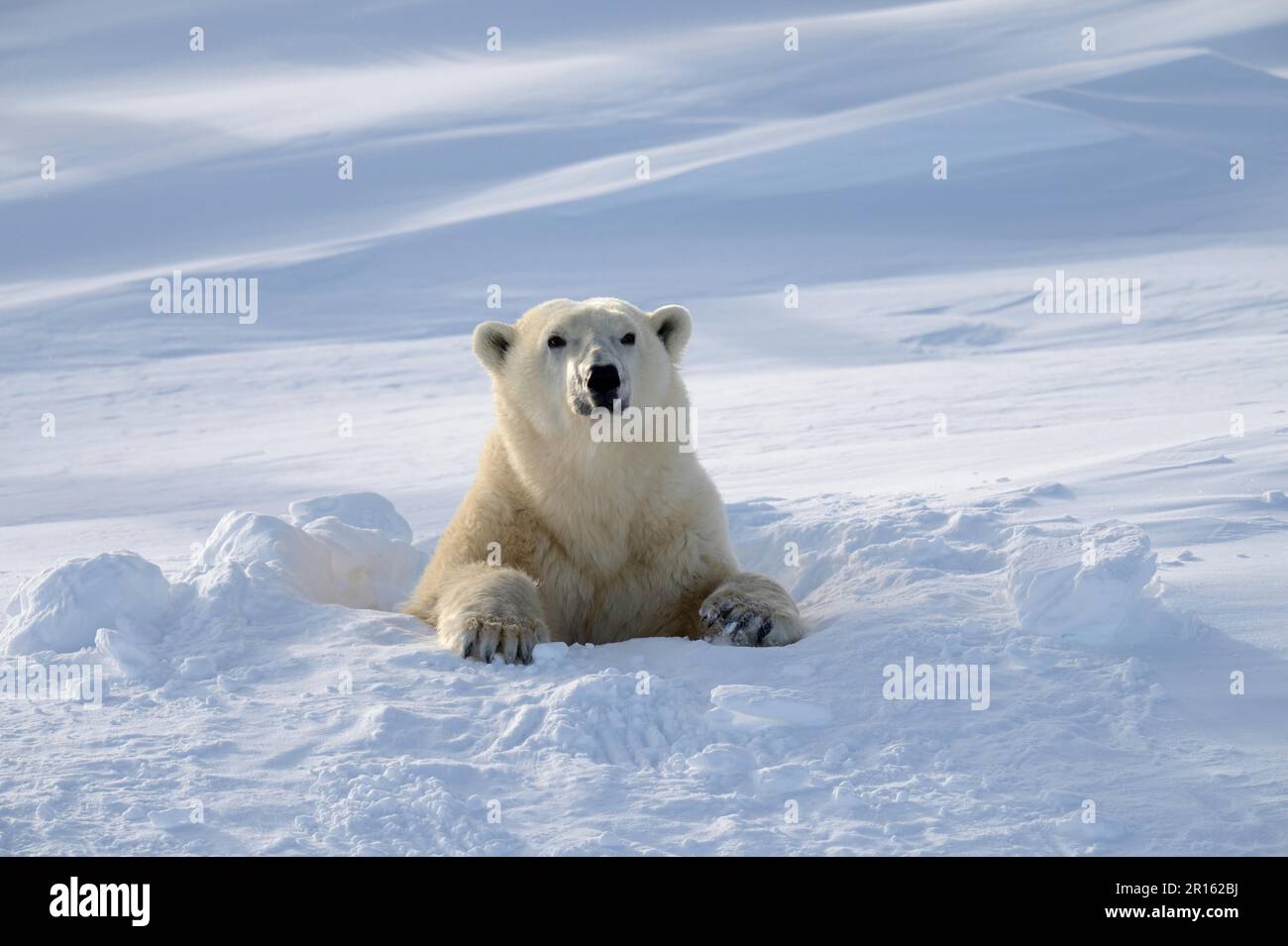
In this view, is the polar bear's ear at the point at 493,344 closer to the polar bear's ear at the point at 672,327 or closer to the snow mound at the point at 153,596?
the polar bear's ear at the point at 672,327

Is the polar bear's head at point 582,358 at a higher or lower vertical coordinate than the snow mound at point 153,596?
higher

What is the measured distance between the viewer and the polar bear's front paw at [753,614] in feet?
13.7

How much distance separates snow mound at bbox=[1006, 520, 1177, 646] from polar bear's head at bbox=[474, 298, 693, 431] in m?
1.36

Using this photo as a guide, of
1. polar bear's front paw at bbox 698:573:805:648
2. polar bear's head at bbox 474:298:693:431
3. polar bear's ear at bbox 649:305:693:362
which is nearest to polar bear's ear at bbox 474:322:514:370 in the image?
polar bear's head at bbox 474:298:693:431

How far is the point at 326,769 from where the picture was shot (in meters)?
3.20

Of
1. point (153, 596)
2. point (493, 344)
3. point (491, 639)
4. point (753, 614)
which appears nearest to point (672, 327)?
point (493, 344)

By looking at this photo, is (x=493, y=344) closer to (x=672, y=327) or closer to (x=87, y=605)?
(x=672, y=327)

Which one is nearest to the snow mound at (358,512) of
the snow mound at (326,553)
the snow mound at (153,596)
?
the snow mound at (326,553)

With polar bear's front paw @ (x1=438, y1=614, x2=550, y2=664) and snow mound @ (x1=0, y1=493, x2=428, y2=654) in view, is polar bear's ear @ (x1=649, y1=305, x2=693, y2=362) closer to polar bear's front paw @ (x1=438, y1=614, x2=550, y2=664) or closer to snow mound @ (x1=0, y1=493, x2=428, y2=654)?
polar bear's front paw @ (x1=438, y1=614, x2=550, y2=664)

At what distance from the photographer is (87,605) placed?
4234 millimetres

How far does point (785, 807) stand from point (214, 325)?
20164 millimetres

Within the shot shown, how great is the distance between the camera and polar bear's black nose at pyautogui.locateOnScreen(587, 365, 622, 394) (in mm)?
4145

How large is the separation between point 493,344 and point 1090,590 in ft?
7.23

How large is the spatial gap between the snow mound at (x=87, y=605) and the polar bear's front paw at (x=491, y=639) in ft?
3.20
